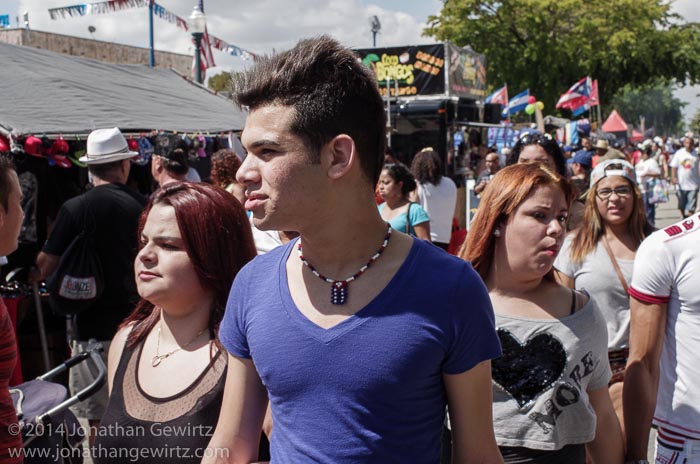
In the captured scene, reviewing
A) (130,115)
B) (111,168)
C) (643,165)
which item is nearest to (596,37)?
(643,165)

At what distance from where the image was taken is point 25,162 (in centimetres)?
680

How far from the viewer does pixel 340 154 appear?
1.63 metres

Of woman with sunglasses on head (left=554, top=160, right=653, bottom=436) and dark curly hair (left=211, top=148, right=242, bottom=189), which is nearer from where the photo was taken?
woman with sunglasses on head (left=554, top=160, right=653, bottom=436)

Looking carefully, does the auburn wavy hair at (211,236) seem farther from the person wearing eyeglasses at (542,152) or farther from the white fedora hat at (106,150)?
the person wearing eyeglasses at (542,152)

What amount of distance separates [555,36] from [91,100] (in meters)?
30.6

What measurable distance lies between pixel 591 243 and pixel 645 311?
1441 mm

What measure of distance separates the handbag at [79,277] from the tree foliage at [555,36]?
31.9 meters

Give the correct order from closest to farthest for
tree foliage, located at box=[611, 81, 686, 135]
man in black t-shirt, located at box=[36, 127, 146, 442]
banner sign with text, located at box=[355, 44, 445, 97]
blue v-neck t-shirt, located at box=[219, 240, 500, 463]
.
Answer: blue v-neck t-shirt, located at box=[219, 240, 500, 463], man in black t-shirt, located at box=[36, 127, 146, 442], banner sign with text, located at box=[355, 44, 445, 97], tree foliage, located at box=[611, 81, 686, 135]

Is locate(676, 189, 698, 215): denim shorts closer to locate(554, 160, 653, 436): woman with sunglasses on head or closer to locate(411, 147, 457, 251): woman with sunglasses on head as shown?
locate(411, 147, 457, 251): woman with sunglasses on head

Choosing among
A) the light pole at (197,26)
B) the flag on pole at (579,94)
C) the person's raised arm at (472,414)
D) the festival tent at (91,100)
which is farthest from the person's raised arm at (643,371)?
the flag on pole at (579,94)

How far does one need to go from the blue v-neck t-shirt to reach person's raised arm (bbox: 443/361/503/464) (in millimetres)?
29

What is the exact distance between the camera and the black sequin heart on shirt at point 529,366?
2.45 meters

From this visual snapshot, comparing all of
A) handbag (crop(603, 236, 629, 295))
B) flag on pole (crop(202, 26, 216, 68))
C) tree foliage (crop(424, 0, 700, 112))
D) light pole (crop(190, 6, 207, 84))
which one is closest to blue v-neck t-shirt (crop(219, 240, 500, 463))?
handbag (crop(603, 236, 629, 295))

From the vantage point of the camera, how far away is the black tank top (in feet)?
7.38
